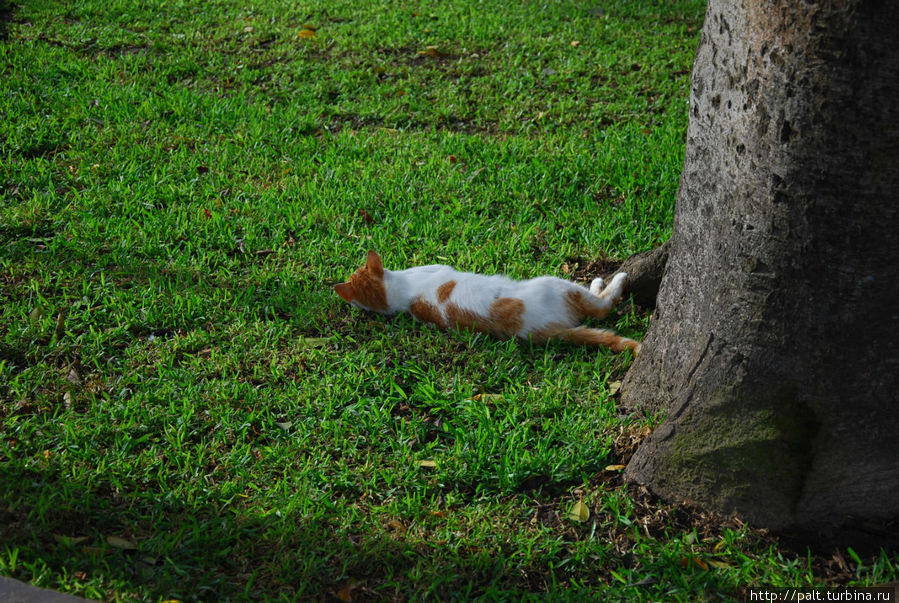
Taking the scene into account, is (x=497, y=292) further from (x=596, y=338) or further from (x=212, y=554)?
(x=212, y=554)

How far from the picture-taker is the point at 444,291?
3760mm

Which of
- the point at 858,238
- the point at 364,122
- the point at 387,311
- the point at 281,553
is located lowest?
the point at 281,553

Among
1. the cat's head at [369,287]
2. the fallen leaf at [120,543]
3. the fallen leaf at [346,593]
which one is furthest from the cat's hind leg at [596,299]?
the fallen leaf at [120,543]

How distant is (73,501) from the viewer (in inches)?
110

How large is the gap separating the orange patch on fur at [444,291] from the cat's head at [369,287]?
273 mm

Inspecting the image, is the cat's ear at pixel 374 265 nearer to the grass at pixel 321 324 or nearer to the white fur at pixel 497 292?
the white fur at pixel 497 292

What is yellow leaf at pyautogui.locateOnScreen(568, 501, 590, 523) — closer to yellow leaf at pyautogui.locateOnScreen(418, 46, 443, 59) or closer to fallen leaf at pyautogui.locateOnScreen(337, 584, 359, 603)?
fallen leaf at pyautogui.locateOnScreen(337, 584, 359, 603)

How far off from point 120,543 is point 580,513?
1577 millimetres

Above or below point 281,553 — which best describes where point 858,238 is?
above

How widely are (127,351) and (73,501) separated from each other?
96 centimetres

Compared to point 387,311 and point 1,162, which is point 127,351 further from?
point 1,162

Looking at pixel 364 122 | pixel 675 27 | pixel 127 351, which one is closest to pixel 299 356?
pixel 127 351

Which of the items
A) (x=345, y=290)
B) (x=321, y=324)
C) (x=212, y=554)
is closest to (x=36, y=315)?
(x=321, y=324)

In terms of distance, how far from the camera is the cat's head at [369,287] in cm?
383
